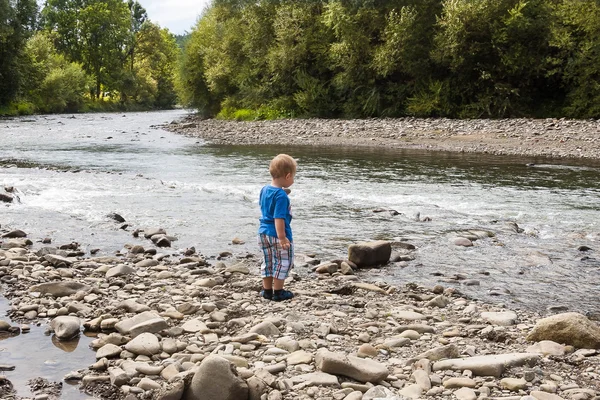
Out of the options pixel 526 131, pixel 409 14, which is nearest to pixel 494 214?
pixel 526 131

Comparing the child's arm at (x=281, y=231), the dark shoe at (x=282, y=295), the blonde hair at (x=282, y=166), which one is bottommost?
the dark shoe at (x=282, y=295)

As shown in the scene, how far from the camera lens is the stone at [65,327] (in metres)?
5.78

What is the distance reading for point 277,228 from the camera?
6883 mm

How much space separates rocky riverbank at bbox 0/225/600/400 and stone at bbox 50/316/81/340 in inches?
0.5

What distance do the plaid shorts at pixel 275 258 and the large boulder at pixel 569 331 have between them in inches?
105

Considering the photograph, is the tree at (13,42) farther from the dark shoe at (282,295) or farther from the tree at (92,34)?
the dark shoe at (282,295)

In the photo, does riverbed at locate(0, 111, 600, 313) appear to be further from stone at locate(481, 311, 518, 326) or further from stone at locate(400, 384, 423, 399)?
stone at locate(400, 384, 423, 399)

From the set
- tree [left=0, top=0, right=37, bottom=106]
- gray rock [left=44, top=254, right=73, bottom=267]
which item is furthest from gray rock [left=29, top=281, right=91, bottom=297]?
tree [left=0, top=0, right=37, bottom=106]

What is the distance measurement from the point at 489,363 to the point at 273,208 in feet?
9.82

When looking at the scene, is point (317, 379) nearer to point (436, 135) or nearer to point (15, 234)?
point (15, 234)

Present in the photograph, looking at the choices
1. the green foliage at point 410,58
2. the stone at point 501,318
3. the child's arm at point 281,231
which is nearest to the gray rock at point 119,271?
the child's arm at point 281,231

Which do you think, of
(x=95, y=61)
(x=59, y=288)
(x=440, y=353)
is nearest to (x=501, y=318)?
(x=440, y=353)

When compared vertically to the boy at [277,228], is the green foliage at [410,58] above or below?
above

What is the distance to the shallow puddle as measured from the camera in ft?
15.7
